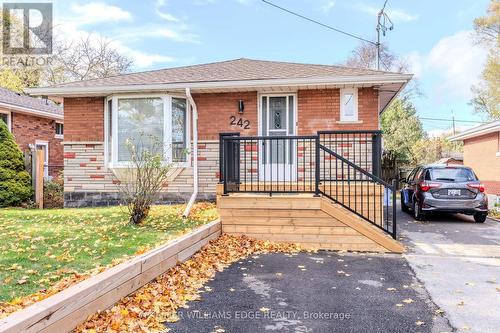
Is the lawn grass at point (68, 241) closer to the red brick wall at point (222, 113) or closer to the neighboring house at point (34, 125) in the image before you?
the red brick wall at point (222, 113)

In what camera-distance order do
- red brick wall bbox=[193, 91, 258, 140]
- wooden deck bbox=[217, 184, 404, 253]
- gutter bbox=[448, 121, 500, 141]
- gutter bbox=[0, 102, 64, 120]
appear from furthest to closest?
gutter bbox=[0, 102, 64, 120] → gutter bbox=[448, 121, 500, 141] → red brick wall bbox=[193, 91, 258, 140] → wooden deck bbox=[217, 184, 404, 253]

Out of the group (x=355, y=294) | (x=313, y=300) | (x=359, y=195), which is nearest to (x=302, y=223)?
(x=359, y=195)

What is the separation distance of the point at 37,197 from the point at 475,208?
476 inches

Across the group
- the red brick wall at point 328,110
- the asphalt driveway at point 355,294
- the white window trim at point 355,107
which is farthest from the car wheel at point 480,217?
the white window trim at point 355,107

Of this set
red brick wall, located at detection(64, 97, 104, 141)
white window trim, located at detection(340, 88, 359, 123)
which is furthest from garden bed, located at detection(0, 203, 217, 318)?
white window trim, located at detection(340, 88, 359, 123)

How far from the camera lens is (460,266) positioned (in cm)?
555

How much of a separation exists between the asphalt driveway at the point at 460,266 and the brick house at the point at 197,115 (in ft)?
7.56

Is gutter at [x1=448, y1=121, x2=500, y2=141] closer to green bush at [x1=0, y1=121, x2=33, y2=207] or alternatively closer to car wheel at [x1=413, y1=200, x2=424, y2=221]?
car wheel at [x1=413, y1=200, x2=424, y2=221]

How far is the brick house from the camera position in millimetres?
9297

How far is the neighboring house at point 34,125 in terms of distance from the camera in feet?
49.9

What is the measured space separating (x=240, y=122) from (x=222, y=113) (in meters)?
0.53

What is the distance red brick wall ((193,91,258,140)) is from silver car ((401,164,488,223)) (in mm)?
4618

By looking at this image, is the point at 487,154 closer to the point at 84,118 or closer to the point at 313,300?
the point at 313,300

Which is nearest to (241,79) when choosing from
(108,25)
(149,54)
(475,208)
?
(475,208)
